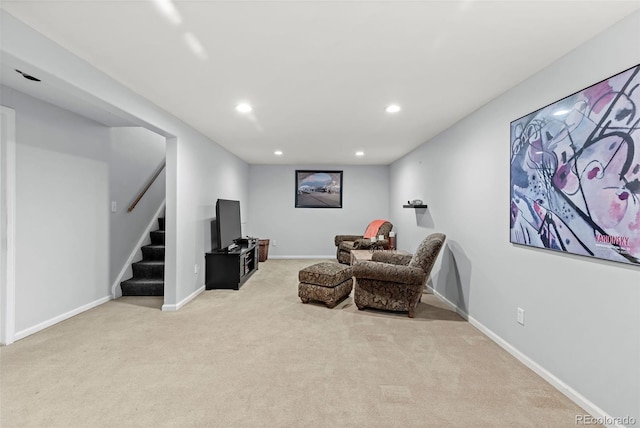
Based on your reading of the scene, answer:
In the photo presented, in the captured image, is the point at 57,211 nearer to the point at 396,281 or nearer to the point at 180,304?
the point at 180,304

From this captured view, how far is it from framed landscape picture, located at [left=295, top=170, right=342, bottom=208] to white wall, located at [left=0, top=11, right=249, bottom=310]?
194 cm

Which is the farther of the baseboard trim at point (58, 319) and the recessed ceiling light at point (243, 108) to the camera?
the recessed ceiling light at point (243, 108)

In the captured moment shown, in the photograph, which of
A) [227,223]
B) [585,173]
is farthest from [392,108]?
[227,223]

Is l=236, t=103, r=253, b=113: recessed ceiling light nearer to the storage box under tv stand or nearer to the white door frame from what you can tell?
the white door frame

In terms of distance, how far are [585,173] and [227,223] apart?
4.47m

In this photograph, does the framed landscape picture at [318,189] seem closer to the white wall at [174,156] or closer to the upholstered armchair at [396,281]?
the white wall at [174,156]

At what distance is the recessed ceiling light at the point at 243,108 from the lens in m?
3.08

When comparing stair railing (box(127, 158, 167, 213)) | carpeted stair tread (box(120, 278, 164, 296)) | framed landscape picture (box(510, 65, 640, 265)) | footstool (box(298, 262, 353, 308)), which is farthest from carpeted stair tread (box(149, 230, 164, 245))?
framed landscape picture (box(510, 65, 640, 265))

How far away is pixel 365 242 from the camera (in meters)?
5.62

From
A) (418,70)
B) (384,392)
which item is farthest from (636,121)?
(384,392)

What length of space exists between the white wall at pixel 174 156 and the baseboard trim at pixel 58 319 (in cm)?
95

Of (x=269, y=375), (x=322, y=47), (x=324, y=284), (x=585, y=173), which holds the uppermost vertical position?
(x=322, y=47)

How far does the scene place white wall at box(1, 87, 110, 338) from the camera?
9.18 ft

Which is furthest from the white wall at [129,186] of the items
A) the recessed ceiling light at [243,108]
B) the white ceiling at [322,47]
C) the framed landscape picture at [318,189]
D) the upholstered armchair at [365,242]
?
the upholstered armchair at [365,242]
